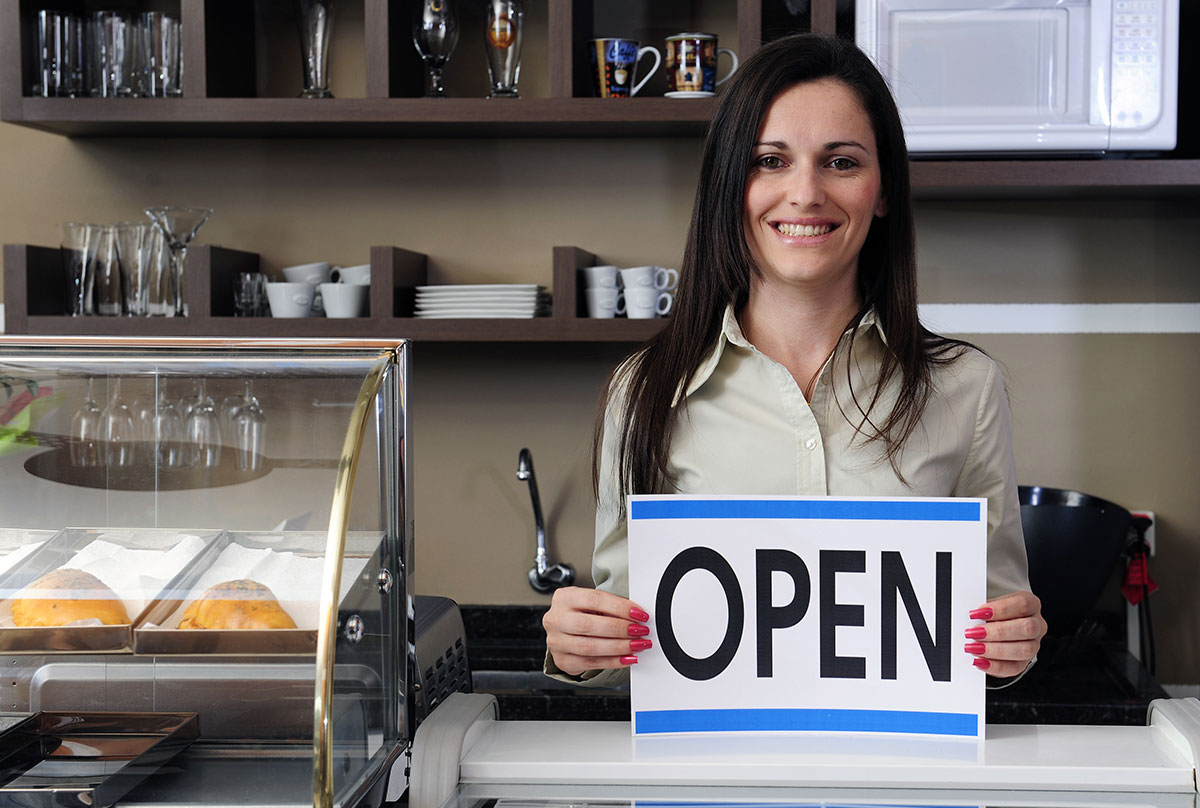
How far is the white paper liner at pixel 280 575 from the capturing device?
896 millimetres

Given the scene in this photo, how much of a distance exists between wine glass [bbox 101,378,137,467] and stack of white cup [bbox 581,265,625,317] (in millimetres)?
1316

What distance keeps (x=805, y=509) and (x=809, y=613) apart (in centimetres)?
9

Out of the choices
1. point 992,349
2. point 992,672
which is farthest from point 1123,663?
point 992,672

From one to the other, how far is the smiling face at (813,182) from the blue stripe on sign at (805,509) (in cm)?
32

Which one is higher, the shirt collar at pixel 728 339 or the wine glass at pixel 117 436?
the shirt collar at pixel 728 339

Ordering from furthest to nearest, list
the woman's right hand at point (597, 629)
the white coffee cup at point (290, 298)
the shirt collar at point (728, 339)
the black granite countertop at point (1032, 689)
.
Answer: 1. the white coffee cup at point (290, 298)
2. the black granite countertop at point (1032, 689)
3. the shirt collar at point (728, 339)
4. the woman's right hand at point (597, 629)

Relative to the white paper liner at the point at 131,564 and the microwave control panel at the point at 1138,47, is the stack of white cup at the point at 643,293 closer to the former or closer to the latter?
the microwave control panel at the point at 1138,47

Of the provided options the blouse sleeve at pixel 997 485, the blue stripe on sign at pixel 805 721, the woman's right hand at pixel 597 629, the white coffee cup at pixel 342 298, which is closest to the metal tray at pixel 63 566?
the woman's right hand at pixel 597 629

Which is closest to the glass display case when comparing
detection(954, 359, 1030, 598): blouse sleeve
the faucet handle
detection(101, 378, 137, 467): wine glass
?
detection(101, 378, 137, 467): wine glass

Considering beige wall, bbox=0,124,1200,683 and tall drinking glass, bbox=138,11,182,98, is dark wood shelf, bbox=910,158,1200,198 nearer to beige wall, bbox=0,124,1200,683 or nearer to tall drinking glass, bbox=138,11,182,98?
beige wall, bbox=0,124,1200,683

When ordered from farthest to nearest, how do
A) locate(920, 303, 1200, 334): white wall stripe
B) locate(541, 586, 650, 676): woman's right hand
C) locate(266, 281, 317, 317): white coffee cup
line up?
locate(920, 303, 1200, 334): white wall stripe → locate(266, 281, 317, 317): white coffee cup → locate(541, 586, 650, 676): woman's right hand

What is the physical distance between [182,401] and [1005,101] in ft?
5.33

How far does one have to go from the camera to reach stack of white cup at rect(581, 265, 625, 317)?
223 centimetres

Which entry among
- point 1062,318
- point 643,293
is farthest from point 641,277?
point 1062,318
